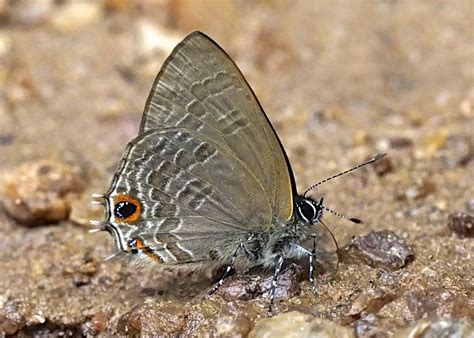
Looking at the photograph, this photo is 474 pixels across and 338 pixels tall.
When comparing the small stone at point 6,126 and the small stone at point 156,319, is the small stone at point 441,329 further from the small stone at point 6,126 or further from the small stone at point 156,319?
the small stone at point 6,126

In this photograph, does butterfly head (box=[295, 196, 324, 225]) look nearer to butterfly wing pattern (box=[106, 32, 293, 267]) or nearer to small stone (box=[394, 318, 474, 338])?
butterfly wing pattern (box=[106, 32, 293, 267])

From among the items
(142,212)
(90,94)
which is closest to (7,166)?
(90,94)

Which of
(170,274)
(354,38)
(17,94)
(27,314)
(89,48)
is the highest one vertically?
(354,38)

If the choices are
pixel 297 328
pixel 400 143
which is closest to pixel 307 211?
pixel 297 328

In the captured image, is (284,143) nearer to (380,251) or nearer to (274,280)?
(380,251)

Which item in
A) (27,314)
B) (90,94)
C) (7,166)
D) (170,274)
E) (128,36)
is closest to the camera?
(27,314)

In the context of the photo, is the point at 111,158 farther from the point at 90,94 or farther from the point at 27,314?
the point at 27,314
